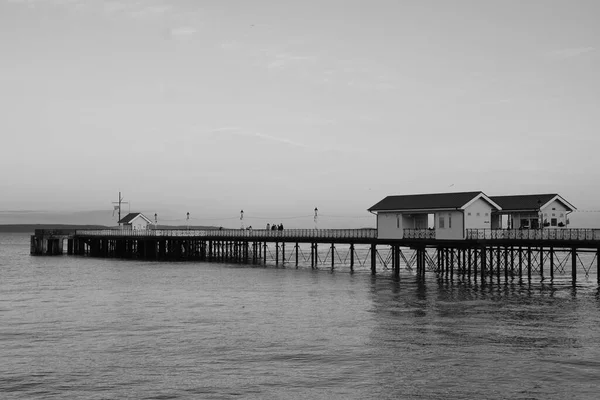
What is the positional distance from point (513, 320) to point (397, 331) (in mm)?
7395

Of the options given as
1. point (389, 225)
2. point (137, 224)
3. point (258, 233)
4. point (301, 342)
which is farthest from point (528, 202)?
point (137, 224)

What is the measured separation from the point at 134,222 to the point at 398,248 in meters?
57.8

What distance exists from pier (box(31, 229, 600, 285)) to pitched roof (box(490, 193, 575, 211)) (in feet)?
10.7

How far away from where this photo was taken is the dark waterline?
889 inches

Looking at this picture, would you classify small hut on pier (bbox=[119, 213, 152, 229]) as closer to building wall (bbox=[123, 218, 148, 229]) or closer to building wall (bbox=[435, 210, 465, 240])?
building wall (bbox=[123, 218, 148, 229])

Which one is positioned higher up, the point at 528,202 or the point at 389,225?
the point at 528,202

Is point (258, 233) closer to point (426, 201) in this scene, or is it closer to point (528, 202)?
point (426, 201)

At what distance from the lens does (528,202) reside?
202 feet

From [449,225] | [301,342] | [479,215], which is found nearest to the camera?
[301,342]

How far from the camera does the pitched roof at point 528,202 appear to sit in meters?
59.9

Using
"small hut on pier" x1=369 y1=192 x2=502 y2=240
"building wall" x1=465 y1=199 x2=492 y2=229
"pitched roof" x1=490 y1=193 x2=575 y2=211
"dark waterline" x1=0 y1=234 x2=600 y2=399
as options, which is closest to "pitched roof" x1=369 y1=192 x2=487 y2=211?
"small hut on pier" x1=369 y1=192 x2=502 y2=240

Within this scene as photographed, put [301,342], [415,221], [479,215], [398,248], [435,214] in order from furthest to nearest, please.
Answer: [398,248], [415,221], [435,214], [479,215], [301,342]

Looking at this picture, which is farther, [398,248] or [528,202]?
[398,248]

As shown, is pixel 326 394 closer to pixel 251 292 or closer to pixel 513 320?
pixel 513 320
